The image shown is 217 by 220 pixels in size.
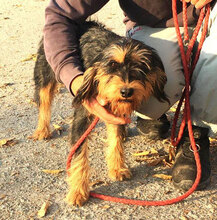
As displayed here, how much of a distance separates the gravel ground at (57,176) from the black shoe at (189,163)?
3.5 inches

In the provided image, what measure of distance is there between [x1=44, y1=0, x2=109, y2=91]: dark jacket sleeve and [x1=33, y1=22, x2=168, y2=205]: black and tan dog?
0.41 ft

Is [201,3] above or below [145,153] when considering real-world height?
above

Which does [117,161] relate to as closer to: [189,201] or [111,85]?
[189,201]

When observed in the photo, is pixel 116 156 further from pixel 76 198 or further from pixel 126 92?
pixel 126 92

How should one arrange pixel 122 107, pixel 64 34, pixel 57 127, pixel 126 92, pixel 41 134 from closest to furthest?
pixel 126 92 → pixel 122 107 → pixel 64 34 → pixel 41 134 → pixel 57 127

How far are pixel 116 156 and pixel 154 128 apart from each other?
67 centimetres

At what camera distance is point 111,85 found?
2.70m

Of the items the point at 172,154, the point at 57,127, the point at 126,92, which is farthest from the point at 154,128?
the point at 126,92

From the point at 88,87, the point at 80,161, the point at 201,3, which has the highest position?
the point at 201,3

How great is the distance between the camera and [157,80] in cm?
298

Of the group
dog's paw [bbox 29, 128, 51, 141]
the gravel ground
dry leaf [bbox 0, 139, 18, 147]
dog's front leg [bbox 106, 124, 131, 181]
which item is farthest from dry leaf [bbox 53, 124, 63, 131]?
dog's front leg [bbox 106, 124, 131, 181]

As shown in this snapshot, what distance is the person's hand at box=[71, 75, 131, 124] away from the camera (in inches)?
115

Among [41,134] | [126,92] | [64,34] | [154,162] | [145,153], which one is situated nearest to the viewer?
[126,92]

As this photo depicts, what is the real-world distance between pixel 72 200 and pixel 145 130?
130 centimetres
